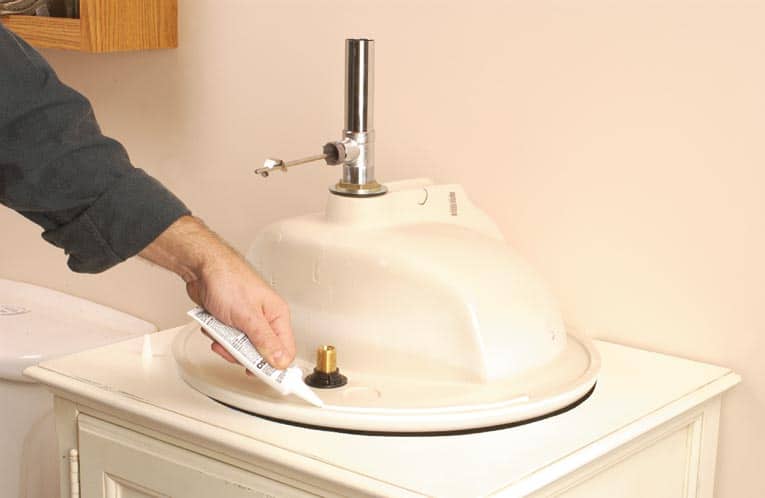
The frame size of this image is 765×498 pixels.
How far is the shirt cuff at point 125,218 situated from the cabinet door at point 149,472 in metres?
0.17

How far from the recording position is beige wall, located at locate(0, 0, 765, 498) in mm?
1042

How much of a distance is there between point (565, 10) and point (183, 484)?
568 millimetres

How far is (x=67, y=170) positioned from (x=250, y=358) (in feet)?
0.67

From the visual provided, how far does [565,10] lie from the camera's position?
3.65ft

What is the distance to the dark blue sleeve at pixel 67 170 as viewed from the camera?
0.89 m

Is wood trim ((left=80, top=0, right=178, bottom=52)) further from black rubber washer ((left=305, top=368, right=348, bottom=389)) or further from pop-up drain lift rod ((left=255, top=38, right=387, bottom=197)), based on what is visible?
black rubber washer ((left=305, top=368, right=348, bottom=389))

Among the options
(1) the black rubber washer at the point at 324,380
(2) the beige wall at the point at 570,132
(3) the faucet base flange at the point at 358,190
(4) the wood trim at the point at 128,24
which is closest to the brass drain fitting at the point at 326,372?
(1) the black rubber washer at the point at 324,380

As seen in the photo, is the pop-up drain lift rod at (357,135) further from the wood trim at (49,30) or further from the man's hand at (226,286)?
the wood trim at (49,30)

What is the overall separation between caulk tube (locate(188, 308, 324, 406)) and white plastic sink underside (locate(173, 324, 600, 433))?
0.02 metres

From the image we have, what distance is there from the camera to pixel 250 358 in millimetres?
883

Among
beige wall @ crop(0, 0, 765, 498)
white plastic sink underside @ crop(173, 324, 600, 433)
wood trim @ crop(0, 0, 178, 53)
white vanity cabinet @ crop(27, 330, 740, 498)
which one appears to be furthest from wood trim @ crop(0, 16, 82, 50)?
white plastic sink underside @ crop(173, 324, 600, 433)

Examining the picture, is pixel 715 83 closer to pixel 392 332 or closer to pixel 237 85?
pixel 392 332

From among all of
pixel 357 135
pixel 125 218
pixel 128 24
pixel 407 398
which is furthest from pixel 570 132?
pixel 128 24

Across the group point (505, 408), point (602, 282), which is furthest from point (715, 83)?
point (505, 408)
